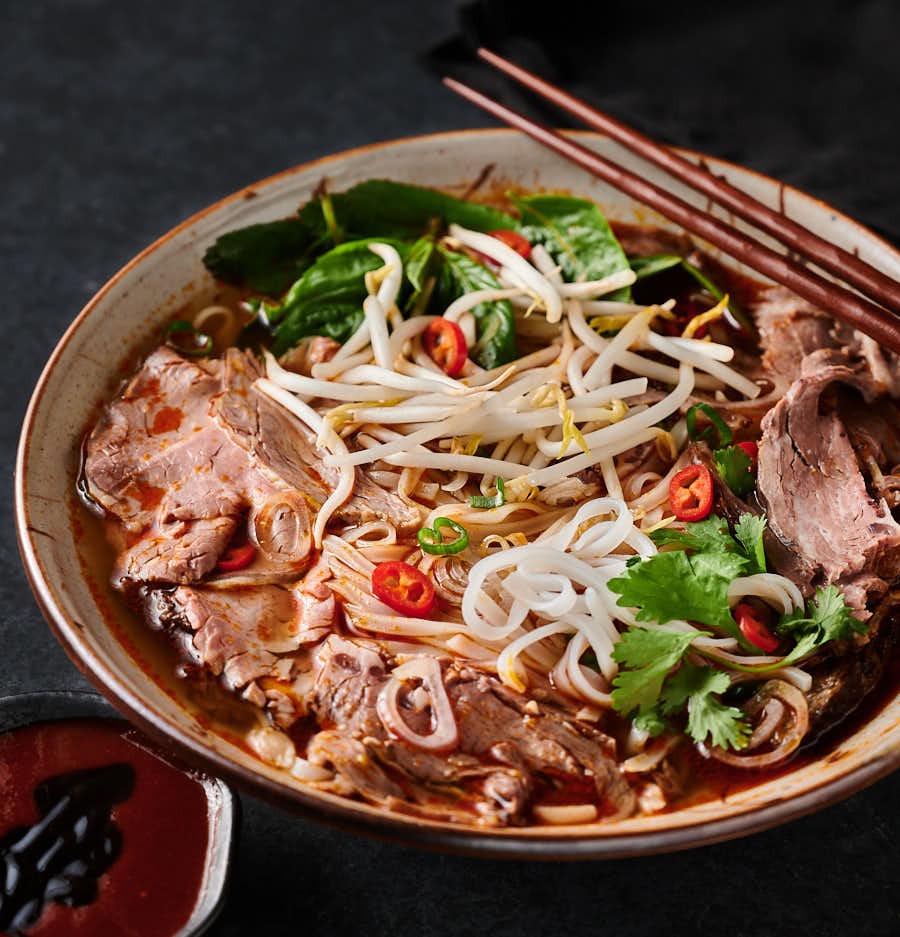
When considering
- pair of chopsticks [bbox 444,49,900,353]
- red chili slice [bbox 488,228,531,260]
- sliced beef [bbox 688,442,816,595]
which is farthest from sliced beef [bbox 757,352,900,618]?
red chili slice [bbox 488,228,531,260]

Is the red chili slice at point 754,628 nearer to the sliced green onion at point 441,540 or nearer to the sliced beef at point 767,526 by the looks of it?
the sliced beef at point 767,526

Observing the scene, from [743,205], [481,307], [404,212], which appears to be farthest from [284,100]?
[743,205]

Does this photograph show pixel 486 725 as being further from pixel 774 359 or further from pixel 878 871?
pixel 774 359

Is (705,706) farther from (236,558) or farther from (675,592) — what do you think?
(236,558)

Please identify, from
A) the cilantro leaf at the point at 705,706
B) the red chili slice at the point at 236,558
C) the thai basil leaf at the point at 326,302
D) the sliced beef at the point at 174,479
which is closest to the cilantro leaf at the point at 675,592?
the cilantro leaf at the point at 705,706

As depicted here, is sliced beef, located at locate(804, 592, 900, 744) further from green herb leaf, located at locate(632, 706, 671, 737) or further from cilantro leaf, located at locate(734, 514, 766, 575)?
green herb leaf, located at locate(632, 706, 671, 737)

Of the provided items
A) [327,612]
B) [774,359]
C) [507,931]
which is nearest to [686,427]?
[774,359]

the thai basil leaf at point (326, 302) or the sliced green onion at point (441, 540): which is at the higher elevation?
the thai basil leaf at point (326, 302)
